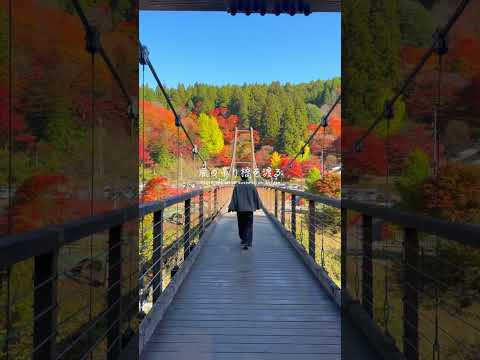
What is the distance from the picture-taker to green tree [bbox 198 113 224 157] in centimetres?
2786

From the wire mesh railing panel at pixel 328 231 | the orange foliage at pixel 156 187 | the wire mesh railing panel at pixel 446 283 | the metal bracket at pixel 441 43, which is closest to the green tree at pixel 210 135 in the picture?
the wire mesh railing panel at pixel 328 231

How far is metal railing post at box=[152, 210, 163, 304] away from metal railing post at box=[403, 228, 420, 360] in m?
1.19

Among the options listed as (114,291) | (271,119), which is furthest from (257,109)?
(114,291)

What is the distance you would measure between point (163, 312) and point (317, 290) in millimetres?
944

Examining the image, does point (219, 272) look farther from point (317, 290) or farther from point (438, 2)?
point (438, 2)

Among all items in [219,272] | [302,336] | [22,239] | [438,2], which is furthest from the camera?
[438,2]

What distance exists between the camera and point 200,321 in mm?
1909

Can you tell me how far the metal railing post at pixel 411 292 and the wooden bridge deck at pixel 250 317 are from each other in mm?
214

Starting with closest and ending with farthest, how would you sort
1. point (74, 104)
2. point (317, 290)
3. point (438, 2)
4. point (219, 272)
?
Result: point (317, 290) → point (219, 272) → point (438, 2) → point (74, 104)

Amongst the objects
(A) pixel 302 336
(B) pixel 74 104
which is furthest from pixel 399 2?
(B) pixel 74 104

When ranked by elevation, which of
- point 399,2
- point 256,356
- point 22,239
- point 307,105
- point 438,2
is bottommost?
point 256,356

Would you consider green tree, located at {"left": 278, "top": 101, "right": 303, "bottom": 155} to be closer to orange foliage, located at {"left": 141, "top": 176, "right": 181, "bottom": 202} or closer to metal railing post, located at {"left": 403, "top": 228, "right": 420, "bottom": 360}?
orange foliage, located at {"left": 141, "top": 176, "right": 181, "bottom": 202}

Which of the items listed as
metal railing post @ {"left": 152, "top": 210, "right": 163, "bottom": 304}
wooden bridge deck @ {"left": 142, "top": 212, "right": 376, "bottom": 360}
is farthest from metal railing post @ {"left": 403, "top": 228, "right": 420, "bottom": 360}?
metal railing post @ {"left": 152, "top": 210, "right": 163, "bottom": 304}

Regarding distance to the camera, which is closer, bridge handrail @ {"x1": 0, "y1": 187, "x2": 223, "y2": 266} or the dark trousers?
bridge handrail @ {"x1": 0, "y1": 187, "x2": 223, "y2": 266}
